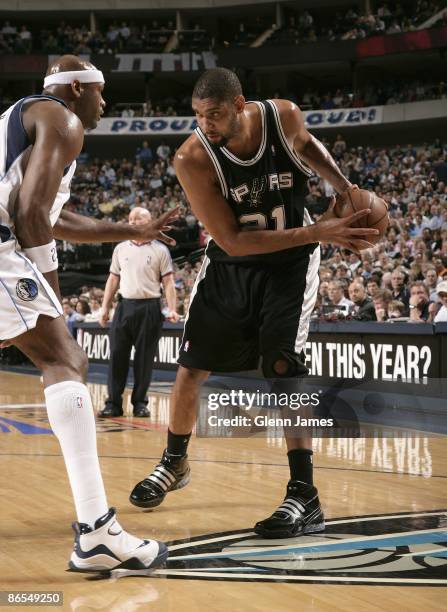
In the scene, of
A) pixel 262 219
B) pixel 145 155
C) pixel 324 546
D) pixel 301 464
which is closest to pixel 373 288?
pixel 262 219

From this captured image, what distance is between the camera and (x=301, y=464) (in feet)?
12.3

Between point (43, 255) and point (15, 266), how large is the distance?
107 millimetres

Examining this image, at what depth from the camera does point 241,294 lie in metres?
3.85

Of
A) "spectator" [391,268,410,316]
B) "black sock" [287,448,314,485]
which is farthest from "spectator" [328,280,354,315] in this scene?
"black sock" [287,448,314,485]

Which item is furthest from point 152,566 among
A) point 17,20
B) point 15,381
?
point 17,20

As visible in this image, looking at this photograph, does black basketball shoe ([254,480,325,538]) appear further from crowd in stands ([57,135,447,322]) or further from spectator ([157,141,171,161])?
spectator ([157,141,171,161])

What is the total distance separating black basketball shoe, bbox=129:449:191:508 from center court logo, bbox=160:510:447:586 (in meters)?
0.53

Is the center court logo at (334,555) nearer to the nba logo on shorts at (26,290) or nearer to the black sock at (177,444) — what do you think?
the black sock at (177,444)

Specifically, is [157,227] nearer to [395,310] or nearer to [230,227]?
[230,227]

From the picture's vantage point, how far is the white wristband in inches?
113

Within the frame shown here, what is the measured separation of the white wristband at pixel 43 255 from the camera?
2.87m

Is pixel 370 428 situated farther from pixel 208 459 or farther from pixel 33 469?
pixel 33 469

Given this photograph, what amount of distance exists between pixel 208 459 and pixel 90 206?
68.0 feet

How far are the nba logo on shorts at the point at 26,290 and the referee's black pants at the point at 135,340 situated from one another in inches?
201
